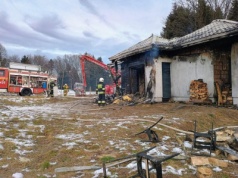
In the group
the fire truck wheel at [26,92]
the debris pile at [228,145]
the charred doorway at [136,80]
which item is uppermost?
the charred doorway at [136,80]

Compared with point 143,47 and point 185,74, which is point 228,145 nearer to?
point 185,74

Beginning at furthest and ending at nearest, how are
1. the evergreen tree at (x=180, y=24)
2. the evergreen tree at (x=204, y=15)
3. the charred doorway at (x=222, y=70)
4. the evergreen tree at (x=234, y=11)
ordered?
1. the evergreen tree at (x=180, y=24)
2. the evergreen tree at (x=204, y=15)
3. the evergreen tree at (x=234, y=11)
4. the charred doorway at (x=222, y=70)

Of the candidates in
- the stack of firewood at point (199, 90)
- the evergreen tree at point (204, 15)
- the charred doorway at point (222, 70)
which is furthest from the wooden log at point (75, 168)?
the evergreen tree at point (204, 15)

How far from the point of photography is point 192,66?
37.5ft

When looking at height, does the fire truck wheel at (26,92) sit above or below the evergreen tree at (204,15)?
below

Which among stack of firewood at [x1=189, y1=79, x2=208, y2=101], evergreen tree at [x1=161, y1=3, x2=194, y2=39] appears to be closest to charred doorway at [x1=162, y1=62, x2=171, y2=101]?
stack of firewood at [x1=189, y1=79, x2=208, y2=101]

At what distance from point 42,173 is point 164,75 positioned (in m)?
9.93

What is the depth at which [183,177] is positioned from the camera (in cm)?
358

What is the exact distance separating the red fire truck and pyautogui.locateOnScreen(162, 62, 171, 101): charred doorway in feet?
55.7

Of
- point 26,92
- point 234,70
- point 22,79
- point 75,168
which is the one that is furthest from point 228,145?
point 22,79

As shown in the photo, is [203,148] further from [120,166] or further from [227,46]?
[227,46]

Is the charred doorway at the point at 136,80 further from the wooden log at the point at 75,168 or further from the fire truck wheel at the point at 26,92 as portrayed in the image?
the fire truck wheel at the point at 26,92

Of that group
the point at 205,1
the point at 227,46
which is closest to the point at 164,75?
the point at 227,46

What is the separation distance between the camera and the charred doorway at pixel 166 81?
12.7 meters
